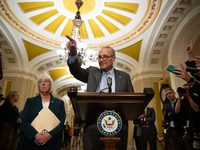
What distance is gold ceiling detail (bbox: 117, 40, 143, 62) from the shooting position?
796cm

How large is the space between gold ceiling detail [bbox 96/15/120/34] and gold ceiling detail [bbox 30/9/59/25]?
1.86 meters

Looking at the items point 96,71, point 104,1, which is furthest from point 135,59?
point 96,71

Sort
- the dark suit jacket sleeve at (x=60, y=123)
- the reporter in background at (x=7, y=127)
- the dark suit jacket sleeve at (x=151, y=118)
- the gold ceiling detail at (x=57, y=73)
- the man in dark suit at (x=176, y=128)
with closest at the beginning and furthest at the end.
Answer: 1. the dark suit jacket sleeve at (x=60, y=123)
2. the man in dark suit at (x=176, y=128)
3. the reporter in background at (x=7, y=127)
4. the dark suit jacket sleeve at (x=151, y=118)
5. the gold ceiling detail at (x=57, y=73)

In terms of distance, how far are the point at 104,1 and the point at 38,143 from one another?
19.8ft

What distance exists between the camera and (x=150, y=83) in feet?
26.7

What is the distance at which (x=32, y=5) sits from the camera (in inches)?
259

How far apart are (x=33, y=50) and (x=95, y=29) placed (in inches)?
125

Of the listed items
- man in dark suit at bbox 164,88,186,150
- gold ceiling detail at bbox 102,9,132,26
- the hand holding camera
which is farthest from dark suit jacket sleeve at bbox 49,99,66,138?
gold ceiling detail at bbox 102,9,132,26

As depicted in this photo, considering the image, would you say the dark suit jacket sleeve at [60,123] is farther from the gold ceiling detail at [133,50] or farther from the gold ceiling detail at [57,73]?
the gold ceiling detail at [57,73]

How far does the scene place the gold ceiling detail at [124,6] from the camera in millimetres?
6445

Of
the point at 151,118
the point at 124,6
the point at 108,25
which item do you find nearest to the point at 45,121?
the point at 151,118

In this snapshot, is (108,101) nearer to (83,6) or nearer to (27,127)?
(27,127)

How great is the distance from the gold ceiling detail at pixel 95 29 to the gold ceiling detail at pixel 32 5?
1.86 metres

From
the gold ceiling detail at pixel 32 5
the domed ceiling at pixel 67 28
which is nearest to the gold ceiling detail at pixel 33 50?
the domed ceiling at pixel 67 28
